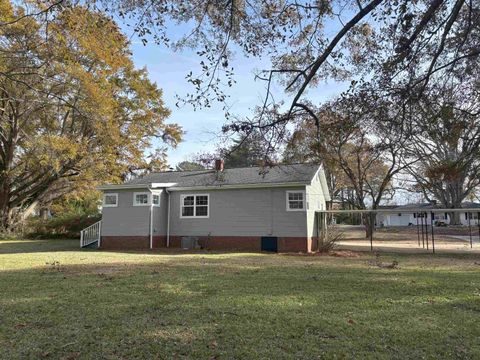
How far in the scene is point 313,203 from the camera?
21.2m

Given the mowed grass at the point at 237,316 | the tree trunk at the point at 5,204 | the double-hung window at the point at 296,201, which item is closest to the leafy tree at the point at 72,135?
the tree trunk at the point at 5,204

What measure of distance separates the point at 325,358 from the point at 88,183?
96.0 feet

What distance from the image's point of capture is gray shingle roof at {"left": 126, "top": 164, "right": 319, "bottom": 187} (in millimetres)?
19516

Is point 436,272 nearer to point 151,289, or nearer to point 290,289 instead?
point 290,289

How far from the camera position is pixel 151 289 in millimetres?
8453

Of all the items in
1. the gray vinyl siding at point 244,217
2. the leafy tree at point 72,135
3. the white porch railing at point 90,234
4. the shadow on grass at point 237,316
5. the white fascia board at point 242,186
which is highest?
the leafy tree at point 72,135

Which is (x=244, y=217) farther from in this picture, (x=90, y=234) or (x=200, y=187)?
(x=90, y=234)

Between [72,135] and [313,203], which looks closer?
[313,203]

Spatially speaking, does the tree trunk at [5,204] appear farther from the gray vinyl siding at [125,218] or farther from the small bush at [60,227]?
the gray vinyl siding at [125,218]

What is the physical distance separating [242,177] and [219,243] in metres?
3.51

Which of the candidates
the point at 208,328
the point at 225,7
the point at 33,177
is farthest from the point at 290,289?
the point at 33,177

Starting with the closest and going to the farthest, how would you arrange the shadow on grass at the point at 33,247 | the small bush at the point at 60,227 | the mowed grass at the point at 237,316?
1. the mowed grass at the point at 237,316
2. the shadow on grass at the point at 33,247
3. the small bush at the point at 60,227

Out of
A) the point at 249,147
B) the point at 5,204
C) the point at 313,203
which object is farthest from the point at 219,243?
the point at 5,204

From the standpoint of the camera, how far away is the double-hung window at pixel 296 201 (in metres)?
19.3
